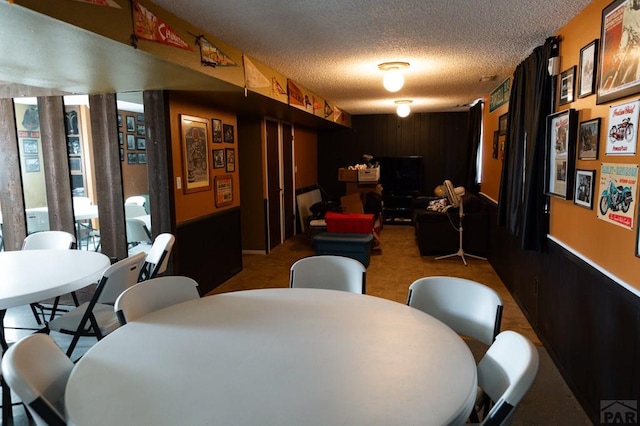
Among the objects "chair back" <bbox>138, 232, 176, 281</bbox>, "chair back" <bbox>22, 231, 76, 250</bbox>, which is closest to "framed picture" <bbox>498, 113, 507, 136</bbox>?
"chair back" <bbox>138, 232, 176, 281</bbox>

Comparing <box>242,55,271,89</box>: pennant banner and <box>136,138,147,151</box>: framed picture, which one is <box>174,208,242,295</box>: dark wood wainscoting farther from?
<box>242,55,271,89</box>: pennant banner

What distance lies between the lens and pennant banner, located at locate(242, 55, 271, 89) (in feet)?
11.7

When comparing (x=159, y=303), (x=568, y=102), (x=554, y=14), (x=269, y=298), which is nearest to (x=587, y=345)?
(x=568, y=102)

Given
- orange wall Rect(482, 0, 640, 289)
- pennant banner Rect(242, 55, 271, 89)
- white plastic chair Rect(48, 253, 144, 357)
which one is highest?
pennant banner Rect(242, 55, 271, 89)

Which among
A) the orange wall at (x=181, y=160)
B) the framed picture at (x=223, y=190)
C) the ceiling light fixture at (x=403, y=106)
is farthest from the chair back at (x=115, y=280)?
the ceiling light fixture at (x=403, y=106)

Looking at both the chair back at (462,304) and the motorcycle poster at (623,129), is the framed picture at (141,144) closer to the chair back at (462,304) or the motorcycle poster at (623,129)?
the chair back at (462,304)

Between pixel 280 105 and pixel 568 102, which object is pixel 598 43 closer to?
pixel 568 102

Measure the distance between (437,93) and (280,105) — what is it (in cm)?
260

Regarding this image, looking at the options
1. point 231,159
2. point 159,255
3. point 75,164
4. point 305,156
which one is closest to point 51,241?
point 75,164

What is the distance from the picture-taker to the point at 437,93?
236 inches

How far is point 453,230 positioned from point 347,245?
1711mm

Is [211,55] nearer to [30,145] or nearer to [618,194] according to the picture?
[30,145]

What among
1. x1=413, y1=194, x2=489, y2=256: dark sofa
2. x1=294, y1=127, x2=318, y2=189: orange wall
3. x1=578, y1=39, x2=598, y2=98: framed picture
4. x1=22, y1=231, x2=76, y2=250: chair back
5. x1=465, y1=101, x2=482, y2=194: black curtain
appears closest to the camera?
x1=578, y1=39, x2=598, y2=98: framed picture

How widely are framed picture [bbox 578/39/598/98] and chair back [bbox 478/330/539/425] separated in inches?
72.0
